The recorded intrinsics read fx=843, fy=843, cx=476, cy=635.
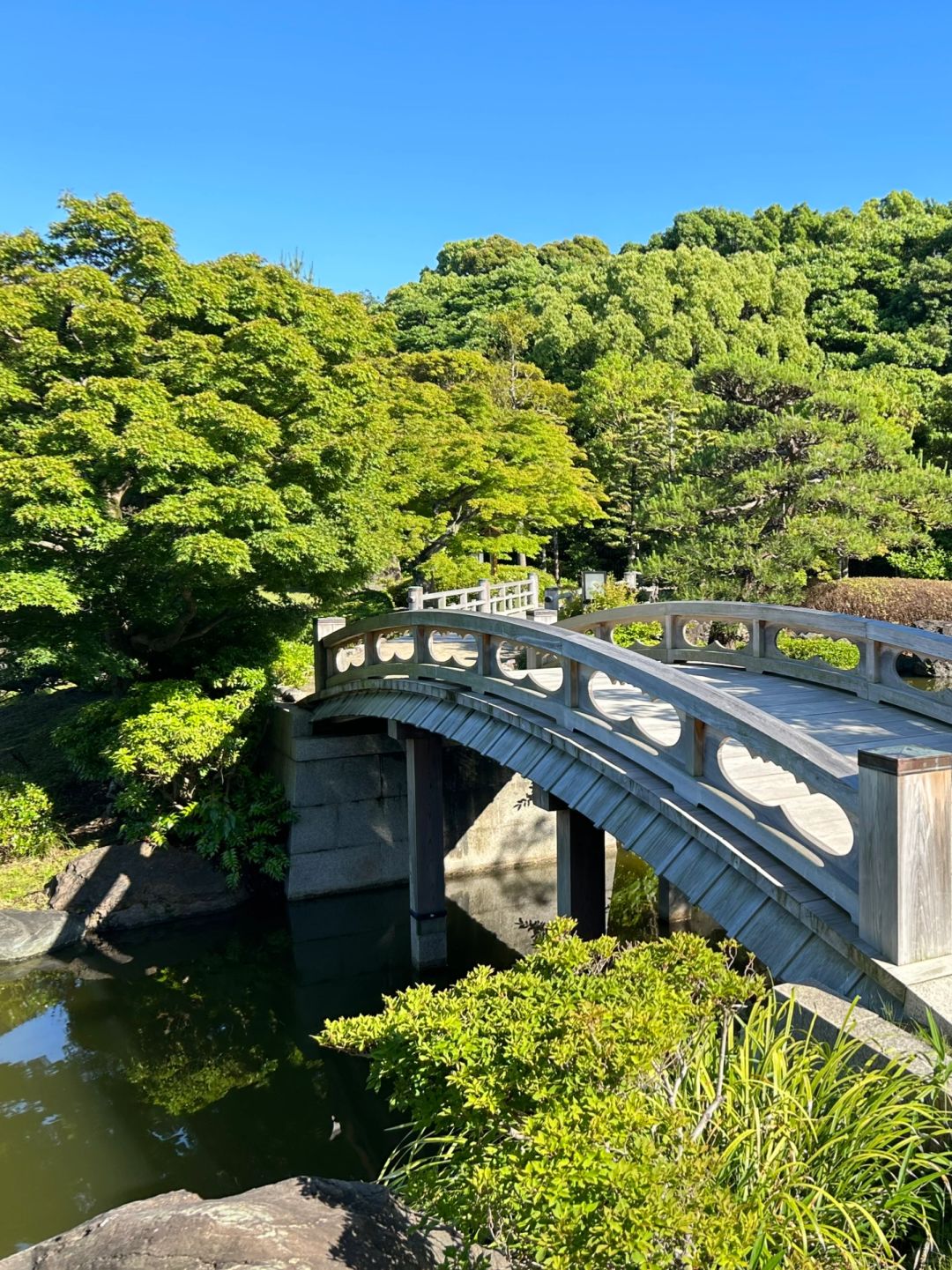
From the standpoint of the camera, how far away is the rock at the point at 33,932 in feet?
35.2

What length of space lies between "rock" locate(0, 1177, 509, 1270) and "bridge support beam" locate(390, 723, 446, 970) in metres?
6.35

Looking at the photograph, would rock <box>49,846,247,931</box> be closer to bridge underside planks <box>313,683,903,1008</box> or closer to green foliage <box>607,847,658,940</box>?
green foliage <box>607,847,658,940</box>

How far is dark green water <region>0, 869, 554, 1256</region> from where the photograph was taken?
6.88 meters

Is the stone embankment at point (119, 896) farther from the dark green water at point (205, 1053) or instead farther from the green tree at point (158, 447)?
the green tree at point (158, 447)

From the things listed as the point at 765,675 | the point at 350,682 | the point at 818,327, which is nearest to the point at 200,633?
the point at 350,682

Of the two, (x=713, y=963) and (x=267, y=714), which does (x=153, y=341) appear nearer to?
(x=267, y=714)

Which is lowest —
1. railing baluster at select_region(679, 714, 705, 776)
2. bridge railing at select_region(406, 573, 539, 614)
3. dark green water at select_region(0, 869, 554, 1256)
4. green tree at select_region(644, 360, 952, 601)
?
dark green water at select_region(0, 869, 554, 1256)

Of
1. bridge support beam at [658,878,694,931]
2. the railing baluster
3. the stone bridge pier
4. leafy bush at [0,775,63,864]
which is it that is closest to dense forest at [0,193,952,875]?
the stone bridge pier

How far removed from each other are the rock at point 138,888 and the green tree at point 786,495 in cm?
1139

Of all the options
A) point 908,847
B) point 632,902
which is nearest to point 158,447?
point 632,902

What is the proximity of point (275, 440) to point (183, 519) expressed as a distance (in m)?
1.72

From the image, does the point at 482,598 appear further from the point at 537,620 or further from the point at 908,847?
the point at 908,847

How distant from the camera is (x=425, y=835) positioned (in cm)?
987

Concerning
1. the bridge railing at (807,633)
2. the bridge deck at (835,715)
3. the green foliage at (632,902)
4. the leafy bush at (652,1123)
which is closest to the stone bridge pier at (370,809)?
the green foliage at (632,902)
